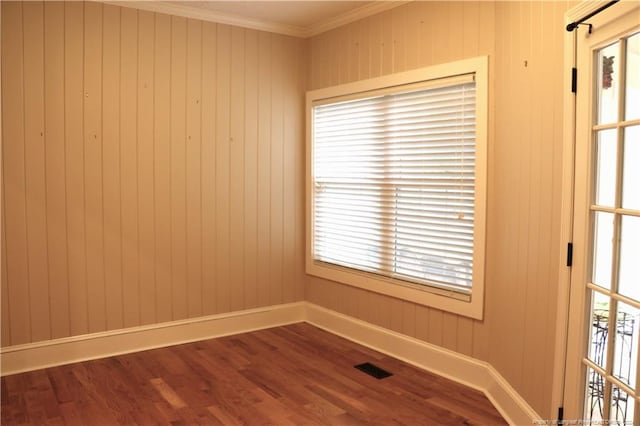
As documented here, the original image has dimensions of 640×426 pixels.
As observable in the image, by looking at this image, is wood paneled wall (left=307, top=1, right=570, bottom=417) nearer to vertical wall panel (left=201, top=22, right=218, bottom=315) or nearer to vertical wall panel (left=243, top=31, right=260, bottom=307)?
vertical wall panel (left=243, top=31, right=260, bottom=307)

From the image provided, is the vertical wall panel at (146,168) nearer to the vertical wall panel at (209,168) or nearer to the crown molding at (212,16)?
the crown molding at (212,16)

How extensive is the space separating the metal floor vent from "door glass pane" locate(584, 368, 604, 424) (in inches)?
63.1

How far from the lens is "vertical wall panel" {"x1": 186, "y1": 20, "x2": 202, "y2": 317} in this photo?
4.46 meters

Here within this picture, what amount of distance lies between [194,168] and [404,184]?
Answer: 1780 millimetres

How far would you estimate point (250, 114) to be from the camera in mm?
4793

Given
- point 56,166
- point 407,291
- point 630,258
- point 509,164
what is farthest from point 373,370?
point 56,166

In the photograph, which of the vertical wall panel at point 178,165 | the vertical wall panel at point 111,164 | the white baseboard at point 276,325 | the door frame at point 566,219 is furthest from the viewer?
the vertical wall panel at point 178,165

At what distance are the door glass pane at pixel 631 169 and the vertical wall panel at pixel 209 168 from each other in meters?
3.33

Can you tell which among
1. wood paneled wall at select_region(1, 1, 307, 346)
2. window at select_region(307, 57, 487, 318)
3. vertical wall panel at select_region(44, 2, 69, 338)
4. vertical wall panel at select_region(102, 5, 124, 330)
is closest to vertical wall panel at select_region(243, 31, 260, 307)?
wood paneled wall at select_region(1, 1, 307, 346)

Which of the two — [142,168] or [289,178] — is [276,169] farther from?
[142,168]

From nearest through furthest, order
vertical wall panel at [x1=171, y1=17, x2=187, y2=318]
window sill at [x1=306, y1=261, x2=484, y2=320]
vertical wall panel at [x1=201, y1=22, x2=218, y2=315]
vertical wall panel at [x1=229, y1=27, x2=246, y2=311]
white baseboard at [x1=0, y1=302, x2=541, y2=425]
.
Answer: white baseboard at [x1=0, y1=302, x2=541, y2=425] → window sill at [x1=306, y1=261, x2=484, y2=320] → vertical wall panel at [x1=171, y1=17, x2=187, y2=318] → vertical wall panel at [x1=201, y1=22, x2=218, y2=315] → vertical wall panel at [x1=229, y1=27, x2=246, y2=311]

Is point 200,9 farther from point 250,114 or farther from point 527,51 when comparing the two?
point 527,51

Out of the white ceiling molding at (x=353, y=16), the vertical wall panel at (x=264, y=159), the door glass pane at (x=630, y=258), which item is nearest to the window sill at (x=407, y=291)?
the vertical wall panel at (x=264, y=159)

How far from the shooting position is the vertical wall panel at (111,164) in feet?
13.4
